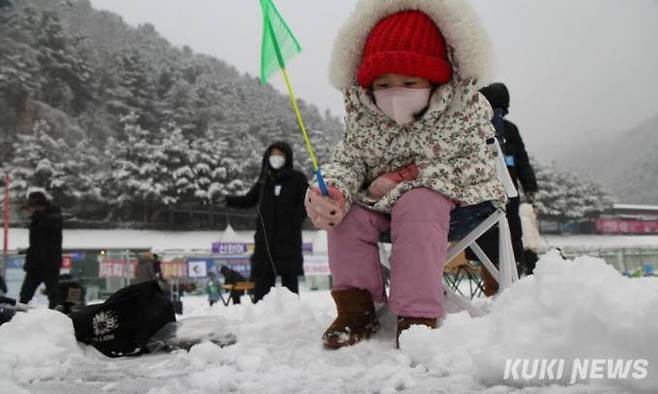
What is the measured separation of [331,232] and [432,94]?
1.74 feet

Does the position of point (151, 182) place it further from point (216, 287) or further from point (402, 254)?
point (402, 254)

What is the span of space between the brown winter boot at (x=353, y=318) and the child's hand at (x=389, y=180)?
31 centimetres

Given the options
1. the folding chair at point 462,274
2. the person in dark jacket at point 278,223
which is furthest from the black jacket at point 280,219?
the folding chair at point 462,274

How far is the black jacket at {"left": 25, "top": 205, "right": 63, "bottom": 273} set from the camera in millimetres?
4160

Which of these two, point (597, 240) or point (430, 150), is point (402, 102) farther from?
point (597, 240)

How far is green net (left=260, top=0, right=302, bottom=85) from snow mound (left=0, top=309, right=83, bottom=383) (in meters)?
0.94

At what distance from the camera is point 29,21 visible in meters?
36.6

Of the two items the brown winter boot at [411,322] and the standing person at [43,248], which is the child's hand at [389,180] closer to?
the brown winter boot at [411,322]

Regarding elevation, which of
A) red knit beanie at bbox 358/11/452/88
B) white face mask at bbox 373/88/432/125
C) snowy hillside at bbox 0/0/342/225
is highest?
snowy hillside at bbox 0/0/342/225

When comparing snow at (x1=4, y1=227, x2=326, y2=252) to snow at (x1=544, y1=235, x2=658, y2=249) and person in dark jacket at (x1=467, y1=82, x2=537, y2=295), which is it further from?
person in dark jacket at (x1=467, y1=82, x2=537, y2=295)

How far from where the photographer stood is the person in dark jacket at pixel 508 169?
2295 millimetres

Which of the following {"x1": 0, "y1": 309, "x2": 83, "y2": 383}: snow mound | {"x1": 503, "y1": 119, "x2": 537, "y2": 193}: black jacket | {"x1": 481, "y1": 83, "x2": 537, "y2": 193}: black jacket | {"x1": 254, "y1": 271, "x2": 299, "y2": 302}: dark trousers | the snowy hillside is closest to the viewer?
{"x1": 0, "y1": 309, "x2": 83, "y2": 383}: snow mound

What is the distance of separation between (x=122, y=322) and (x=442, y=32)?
1.35 metres

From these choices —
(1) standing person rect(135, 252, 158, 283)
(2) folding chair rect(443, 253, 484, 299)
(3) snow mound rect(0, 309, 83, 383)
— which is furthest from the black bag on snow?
(1) standing person rect(135, 252, 158, 283)
